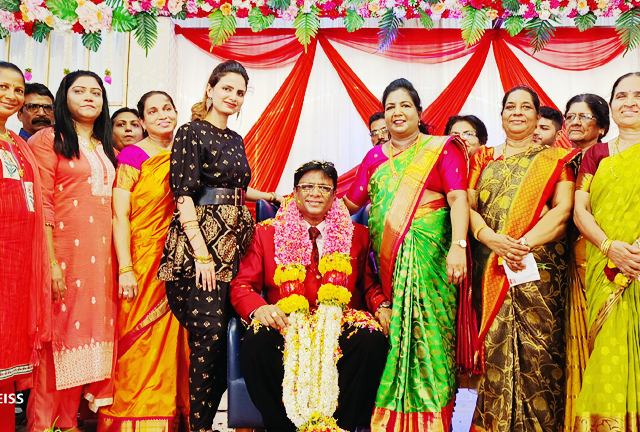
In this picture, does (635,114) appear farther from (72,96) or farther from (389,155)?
(72,96)

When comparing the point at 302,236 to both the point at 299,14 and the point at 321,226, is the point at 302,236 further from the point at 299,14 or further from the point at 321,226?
the point at 299,14

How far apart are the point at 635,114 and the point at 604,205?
0.45 meters

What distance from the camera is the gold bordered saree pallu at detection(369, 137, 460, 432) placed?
2449 mm

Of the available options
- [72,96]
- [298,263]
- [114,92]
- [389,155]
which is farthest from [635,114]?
[114,92]

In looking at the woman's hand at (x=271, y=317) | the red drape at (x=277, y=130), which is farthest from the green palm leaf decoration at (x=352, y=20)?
the woman's hand at (x=271, y=317)

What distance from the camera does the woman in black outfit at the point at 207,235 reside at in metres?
2.58

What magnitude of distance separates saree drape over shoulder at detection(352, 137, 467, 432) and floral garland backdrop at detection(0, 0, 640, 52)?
2760 millimetres

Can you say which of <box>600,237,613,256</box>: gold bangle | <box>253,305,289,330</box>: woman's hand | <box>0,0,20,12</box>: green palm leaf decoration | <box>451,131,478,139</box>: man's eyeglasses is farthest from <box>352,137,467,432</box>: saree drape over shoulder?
<box>0,0,20,12</box>: green palm leaf decoration

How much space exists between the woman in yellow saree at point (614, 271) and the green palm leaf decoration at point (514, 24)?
2.79 meters

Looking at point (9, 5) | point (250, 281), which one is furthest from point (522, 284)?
point (9, 5)

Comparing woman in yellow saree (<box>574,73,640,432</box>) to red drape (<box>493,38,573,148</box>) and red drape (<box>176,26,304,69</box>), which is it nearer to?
red drape (<box>493,38,573,148</box>)

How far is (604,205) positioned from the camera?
244 cm

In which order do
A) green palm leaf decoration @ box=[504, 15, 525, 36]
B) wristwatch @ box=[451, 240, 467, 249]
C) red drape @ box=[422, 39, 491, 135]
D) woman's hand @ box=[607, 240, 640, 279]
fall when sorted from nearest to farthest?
woman's hand @ box=[607, 240, 640, 279] → wristwatch @ box=[451, 240, 467, 249] → green palm leaf decoration @ box=[504, 15, 525, 36] → red drape @ box=[422, 39, 491, 135]

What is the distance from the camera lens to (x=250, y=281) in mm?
2709
